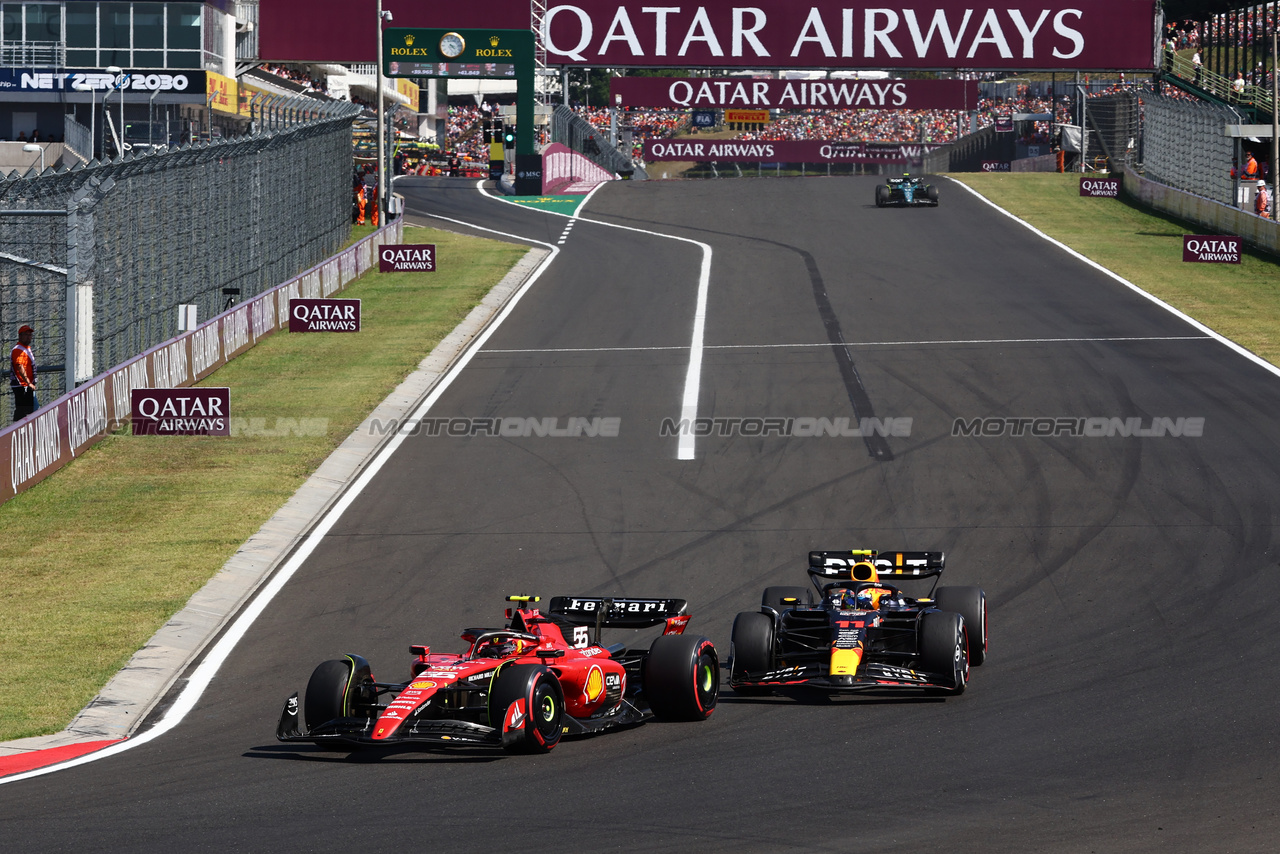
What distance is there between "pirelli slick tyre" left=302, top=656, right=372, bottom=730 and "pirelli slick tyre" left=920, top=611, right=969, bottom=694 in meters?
4.07

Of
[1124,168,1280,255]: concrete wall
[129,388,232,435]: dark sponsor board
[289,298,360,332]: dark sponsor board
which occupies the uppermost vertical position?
[1124,168,1280,255]: concrete wall

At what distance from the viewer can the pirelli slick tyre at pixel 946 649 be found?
12.0 metres

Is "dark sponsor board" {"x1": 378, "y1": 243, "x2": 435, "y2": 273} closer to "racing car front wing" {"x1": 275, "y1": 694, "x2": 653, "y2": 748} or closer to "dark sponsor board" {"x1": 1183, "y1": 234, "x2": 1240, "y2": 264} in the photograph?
"dark sponsor board" {"x1": 1183, "y1": 234, "x2": 1240, "y2": 264}

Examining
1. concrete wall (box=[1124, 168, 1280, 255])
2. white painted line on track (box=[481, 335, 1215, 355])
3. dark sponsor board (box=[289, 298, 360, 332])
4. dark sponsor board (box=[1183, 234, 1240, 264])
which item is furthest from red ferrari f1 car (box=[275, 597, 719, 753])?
concrete wall (box=[1124, 168, 1280, 255])

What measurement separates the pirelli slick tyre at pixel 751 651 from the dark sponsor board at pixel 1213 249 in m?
31.3

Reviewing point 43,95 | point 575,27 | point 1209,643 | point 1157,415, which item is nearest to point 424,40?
point 575,27

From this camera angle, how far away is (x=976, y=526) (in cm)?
1811

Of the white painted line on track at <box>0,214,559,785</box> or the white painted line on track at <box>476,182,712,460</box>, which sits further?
the white painted line on track at <box>476,182,712,460</box>

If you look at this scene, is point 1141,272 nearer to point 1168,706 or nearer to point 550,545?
point 550,545

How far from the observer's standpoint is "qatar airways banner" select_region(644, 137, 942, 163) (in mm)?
89250

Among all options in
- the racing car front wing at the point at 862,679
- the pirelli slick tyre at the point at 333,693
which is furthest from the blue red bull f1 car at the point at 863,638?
the pirelli slick tyre at the point at 333,693

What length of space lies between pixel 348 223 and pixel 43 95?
19330 mm

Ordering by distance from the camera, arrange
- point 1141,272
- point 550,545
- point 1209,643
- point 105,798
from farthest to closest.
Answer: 1. point 1141,272
2. point 550,545
3. point 1209,643
4. point 105,798

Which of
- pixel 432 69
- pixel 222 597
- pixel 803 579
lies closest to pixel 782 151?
pixel 432 69
